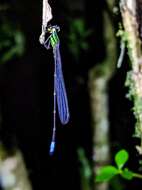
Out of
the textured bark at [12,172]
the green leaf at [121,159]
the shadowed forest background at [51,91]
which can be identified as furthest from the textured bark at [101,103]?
the green leaf at [121,159]

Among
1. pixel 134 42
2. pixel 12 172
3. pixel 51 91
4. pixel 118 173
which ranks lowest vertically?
pixel 12 172

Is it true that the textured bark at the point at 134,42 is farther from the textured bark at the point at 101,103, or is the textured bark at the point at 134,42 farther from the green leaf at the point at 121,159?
the textured bark at the point at 101,103

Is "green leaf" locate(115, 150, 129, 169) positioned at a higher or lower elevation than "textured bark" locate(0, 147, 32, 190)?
higher

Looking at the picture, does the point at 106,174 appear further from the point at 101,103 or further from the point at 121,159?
the point at 101,103

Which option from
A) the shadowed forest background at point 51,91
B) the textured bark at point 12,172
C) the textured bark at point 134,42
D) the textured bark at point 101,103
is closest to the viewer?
the textured bark at point 134,42

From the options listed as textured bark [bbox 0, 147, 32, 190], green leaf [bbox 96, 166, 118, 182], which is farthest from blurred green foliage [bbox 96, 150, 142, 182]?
textured bark [bbox 0, 147, 32, 190]

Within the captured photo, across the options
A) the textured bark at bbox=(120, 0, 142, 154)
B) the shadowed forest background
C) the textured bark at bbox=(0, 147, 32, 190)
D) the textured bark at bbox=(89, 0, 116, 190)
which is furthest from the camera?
the shadowed forest background

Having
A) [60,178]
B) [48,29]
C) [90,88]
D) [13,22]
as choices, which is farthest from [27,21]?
[48,29]

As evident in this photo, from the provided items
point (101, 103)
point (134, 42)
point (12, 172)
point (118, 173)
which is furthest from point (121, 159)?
point (101, 103)

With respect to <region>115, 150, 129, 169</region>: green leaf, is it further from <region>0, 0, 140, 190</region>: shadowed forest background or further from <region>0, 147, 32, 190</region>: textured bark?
<region>0, 0, 140, 190</region>: shadowed forest background
